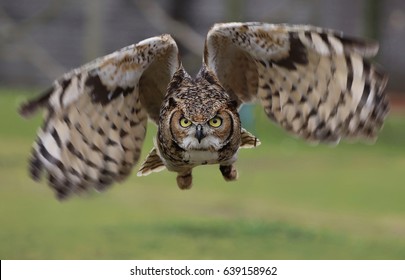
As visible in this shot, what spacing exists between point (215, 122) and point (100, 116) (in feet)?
1.22

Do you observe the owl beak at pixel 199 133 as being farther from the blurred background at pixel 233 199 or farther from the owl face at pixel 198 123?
the blurred background at pixel 233 199

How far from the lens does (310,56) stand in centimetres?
354

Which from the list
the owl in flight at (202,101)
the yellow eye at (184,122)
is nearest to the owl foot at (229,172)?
the owl in flight at (202,101)

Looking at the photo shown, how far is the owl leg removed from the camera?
3.64m

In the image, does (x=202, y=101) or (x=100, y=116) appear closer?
(x=202, y=101)

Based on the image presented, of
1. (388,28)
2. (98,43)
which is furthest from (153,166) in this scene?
(388,28)

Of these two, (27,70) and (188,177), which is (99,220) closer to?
(188,177)

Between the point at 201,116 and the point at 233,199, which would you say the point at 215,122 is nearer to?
the point at 201,116

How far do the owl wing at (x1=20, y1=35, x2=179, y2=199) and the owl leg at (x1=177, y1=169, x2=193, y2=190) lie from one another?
148 mm

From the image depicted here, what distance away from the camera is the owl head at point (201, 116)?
3.51m

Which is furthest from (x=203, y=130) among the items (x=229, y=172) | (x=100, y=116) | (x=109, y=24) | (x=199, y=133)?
(x=109, y=24)

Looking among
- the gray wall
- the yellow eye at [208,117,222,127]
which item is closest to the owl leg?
→ the yellow eye at [208,117,222,127]

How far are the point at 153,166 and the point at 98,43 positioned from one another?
9.26 metres

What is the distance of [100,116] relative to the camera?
366 centimetres
